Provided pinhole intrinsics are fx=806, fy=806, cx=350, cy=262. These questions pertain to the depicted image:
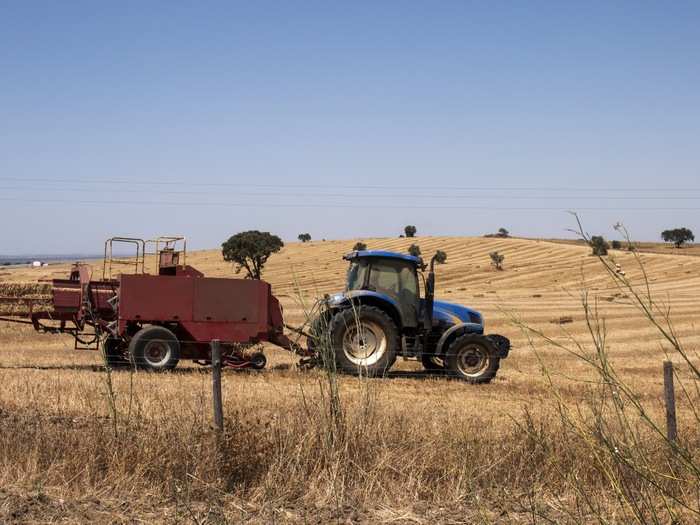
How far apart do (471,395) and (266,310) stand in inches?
165

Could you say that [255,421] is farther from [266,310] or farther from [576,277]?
[576,277]

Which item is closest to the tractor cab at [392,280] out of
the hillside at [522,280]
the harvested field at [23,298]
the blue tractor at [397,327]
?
the blue tractor at [397,327]

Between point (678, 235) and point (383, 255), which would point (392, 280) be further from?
point (678, 235)

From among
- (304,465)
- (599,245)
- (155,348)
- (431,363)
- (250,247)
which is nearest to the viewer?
(599,245)

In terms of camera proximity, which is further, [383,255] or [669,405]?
[383,255]

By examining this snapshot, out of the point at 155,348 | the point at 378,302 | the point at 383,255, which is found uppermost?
the point at 383,255

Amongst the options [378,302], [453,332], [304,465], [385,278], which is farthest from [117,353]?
[304,465]

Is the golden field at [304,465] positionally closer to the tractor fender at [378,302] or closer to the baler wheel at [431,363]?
the tractor fender at [378,302]

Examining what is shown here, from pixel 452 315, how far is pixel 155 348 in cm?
517

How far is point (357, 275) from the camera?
1369 cm

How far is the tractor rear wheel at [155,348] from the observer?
44.0ft

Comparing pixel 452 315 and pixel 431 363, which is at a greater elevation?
pixel 452 315

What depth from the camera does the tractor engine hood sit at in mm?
14133

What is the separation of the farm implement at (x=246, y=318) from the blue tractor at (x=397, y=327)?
2 centimetres
